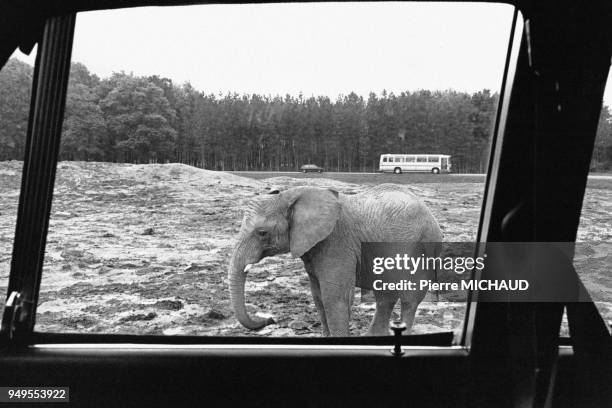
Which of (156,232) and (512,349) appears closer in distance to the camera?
(512,349)

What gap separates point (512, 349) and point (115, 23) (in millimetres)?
1623

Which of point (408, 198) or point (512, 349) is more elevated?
point (408, 198)

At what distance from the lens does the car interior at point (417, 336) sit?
1.48 meters

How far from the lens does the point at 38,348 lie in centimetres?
171

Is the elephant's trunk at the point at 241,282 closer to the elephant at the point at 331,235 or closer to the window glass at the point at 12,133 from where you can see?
the elephant at the point at 331,235

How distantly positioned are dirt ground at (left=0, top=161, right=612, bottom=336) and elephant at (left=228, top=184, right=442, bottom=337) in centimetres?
3

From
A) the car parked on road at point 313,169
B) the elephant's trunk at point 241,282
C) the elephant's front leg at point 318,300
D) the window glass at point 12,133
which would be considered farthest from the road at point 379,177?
the window glass at point 12,133

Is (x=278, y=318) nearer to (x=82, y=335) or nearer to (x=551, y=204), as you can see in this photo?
→ (x=82, y=335)

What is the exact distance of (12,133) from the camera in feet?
5.45

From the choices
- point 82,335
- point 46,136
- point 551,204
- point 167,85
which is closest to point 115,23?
point 167,85

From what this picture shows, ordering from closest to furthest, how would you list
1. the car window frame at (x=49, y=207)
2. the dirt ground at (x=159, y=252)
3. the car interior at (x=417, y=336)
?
the car interior at (x=417, y=336)
the car window frame at (x=49, y=207)
the dirt ground at (x=159, y=252)

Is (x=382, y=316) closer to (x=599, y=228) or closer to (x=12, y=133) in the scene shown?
(x=599, y=228)

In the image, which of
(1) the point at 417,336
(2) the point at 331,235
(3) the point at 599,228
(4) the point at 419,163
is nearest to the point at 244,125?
(2) the point at 331,235

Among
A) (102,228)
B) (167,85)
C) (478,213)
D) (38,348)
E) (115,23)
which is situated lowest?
(38,348)
